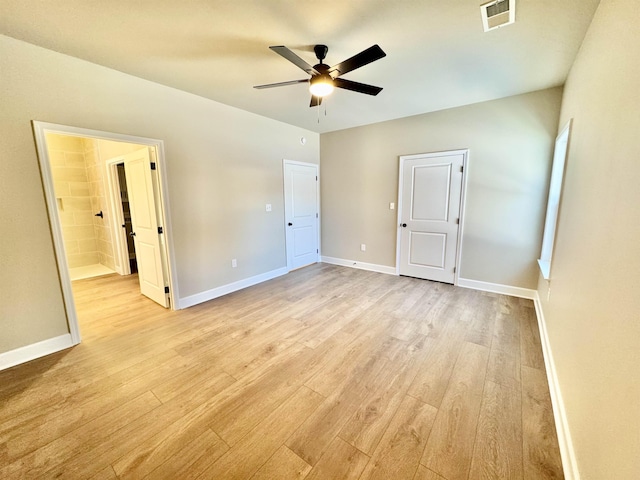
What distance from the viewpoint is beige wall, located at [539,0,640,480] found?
3.05 feet

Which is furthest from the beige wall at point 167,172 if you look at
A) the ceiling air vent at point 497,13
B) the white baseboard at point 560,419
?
Result: the white baseboard at point 560,419

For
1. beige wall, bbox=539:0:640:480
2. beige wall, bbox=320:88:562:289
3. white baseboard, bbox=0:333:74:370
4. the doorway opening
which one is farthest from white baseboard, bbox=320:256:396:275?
white baseboard, bbox=0:333:74:370

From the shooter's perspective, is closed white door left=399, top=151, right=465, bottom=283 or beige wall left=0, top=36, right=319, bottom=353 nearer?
beige wall left=0, top=36, right=319, bottom=353

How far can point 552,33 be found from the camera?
6.66 feet

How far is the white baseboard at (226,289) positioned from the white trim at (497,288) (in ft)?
10.0

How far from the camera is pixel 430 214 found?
4.16 meters

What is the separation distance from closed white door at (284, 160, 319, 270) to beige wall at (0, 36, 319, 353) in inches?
8.0

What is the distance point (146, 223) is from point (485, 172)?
473 centimetres

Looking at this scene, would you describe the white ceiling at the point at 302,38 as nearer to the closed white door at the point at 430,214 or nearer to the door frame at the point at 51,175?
the door frame at the point at 51,175

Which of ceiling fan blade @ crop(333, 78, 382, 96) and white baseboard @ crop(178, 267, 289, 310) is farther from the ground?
ceiling fan blade @ crop(333, 78, 382, 96)

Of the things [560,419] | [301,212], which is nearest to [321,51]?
[301,212]

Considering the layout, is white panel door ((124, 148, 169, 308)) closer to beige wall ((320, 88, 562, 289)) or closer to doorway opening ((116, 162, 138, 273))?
doorway opening ((116, 162, 138, 273))

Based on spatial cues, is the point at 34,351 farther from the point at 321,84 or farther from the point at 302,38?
the point at 302,38

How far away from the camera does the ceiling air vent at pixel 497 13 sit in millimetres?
1699
